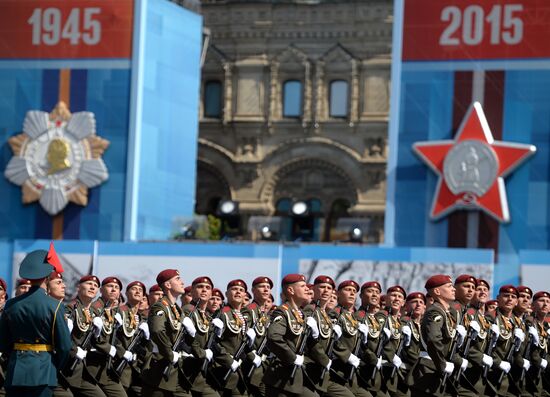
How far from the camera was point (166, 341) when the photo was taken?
576 inches

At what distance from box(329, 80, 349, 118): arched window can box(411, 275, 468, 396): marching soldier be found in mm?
36536

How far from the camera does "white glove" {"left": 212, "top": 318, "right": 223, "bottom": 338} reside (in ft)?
49.4

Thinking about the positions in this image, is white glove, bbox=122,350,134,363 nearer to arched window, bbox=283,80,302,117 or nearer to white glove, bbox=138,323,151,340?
white glove, bbox=138,323,151,340

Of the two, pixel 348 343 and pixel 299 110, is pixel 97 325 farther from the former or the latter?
pixel 299 110

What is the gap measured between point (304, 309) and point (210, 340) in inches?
50.4

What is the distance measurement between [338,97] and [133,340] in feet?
118

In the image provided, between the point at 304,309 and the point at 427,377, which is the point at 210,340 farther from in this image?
the point at 427,377

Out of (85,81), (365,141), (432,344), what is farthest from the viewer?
(365,141)

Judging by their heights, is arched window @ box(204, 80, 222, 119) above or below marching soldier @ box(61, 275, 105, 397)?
above

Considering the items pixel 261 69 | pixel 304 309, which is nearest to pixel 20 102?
pixel 261 69

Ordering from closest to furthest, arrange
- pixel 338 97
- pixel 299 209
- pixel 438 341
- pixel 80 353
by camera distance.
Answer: pixel 438 341 → pixel 80 353 → pixel 299 209 → pixel 338 97

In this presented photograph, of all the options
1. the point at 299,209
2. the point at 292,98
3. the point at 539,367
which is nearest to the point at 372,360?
the point at 539,367

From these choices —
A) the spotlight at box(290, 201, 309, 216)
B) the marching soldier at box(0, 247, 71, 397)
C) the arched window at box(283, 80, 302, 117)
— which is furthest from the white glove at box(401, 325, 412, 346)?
the arched window at box(283, 80, 302, 117)

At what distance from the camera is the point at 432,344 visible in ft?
45.6
